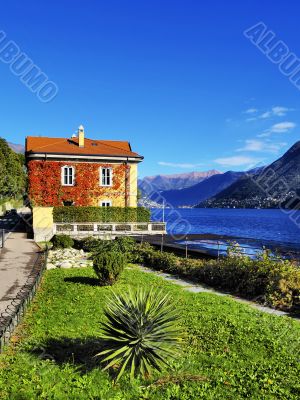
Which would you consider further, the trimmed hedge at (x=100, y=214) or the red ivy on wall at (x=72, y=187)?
the red ivy on wall at (x=72, y=187)

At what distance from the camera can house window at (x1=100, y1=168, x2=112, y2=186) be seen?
145ft

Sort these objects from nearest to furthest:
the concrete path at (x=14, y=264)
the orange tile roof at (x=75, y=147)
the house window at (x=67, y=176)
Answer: the concrete path at (x=14, y=264)
the house window at (x=67, y=176)
the orange tile roof at (x=75, y=147)

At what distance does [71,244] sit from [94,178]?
14.3m

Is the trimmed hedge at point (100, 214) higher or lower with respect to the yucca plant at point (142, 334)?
higher

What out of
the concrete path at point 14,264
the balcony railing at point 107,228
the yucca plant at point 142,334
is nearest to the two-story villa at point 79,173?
the balcony railing at point 107,228

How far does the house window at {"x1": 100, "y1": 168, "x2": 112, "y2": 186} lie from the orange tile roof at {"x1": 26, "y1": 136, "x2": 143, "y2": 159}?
192 centimetres

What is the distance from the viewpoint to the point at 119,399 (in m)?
6.49

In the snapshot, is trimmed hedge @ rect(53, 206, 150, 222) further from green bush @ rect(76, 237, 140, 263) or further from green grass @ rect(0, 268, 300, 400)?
green grass @ rect(0, 268, 300, 400)

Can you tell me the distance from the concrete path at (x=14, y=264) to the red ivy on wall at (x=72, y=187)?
273 inches

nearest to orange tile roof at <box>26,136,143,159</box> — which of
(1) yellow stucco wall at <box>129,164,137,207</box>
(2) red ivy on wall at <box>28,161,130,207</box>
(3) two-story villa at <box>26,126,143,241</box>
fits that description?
(3) two-story villa at <box>26,126,143,241</box>

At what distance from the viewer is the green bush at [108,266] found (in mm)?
16234

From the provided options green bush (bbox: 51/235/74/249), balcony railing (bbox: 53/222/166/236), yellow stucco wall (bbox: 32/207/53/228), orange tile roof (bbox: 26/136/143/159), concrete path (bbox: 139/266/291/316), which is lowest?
concrete path (bbox: 139/266/291/316)

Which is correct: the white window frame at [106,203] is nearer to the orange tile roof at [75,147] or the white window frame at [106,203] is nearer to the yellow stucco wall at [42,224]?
the orange tile roof at [75,147]

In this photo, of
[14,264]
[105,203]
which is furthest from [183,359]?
[105,203]
